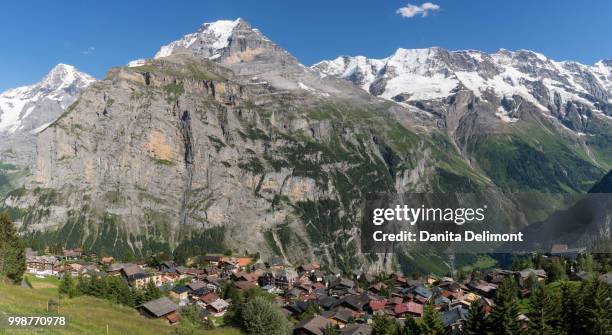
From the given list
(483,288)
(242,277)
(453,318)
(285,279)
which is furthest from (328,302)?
(483,288)

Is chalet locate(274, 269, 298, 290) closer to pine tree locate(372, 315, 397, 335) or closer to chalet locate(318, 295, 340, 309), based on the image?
chalet locate(318, 295, 340, 309)

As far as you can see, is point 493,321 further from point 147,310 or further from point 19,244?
point 19,244

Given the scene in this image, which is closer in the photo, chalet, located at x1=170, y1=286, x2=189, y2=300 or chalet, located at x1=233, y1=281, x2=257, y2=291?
chalet, located at x1=170, y1=286, x2=189, y2=300

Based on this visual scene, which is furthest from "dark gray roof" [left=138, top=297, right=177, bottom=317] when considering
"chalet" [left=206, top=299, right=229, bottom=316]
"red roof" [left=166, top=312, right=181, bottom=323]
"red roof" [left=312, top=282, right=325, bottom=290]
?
"red roof" [left=312, top=282, right=325, bottom=290]

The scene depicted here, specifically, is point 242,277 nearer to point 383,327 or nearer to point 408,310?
point 408,310

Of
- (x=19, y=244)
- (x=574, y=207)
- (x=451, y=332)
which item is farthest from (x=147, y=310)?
(x=574, y=207)
